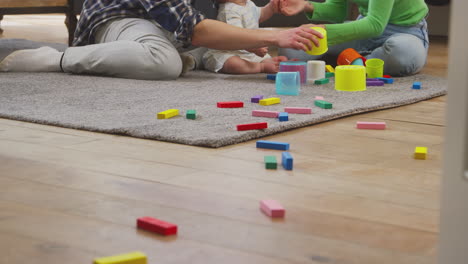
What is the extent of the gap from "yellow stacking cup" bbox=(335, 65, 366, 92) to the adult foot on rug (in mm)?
915

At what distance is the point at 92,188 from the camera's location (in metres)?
0.97

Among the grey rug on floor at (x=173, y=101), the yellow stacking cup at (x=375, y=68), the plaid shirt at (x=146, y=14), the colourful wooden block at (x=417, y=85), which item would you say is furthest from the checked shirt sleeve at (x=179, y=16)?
the colourful wooden block at (x=417, y=85)

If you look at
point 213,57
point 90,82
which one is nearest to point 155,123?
point 90,82

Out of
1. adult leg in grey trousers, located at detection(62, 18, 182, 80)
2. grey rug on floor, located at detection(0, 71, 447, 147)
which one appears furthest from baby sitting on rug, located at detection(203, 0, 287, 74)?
adult leg in grey trousers, located at detection(62, 18, 182, 80)

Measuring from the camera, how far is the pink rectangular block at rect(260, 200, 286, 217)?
86 centimetres

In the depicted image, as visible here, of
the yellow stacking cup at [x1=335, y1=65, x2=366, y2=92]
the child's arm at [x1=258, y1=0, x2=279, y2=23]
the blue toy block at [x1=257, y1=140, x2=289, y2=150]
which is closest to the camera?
the blue toy block at [x1=257, y1=140, x2=289, y2=150]

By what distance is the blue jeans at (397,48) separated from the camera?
223cm

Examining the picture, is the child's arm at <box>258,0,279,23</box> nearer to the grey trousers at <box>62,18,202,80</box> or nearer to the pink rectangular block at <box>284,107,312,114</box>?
the grey trousers at <box>62,18,202,80</box>

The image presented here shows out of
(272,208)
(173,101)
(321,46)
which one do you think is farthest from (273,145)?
(321,46)

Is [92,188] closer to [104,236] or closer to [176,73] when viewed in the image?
[104,236]

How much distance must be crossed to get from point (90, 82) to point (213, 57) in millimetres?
509

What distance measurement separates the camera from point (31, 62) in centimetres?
217

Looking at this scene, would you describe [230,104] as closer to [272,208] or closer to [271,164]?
[271,164]

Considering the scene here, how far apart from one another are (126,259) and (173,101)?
1029mm
